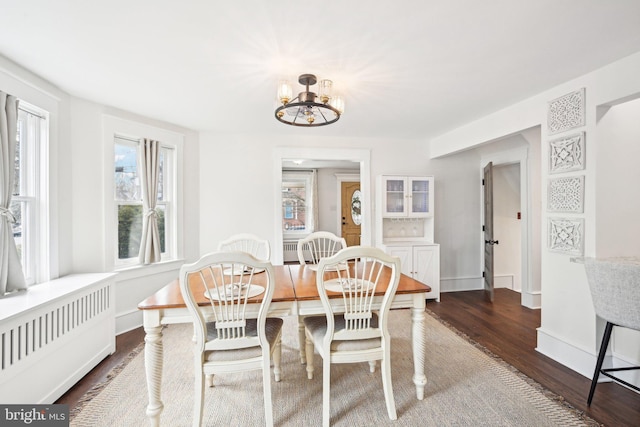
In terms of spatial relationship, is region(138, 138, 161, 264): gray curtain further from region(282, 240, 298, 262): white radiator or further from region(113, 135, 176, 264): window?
region(282, 240, 298, 262): white radiator

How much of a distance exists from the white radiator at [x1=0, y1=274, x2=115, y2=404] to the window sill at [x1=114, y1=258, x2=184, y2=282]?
Result: 422 millimetres

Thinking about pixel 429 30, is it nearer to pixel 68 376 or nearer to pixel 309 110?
pixel 309 110

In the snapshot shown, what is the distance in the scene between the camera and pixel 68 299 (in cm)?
213

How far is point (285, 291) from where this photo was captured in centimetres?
192

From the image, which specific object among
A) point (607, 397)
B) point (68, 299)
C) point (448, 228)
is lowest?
point (607, 397)

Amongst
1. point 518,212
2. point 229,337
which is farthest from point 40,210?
point 518,212

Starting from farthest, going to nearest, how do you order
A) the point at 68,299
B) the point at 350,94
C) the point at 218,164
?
the point at 218,164, the point at 350,94, the point at 68,299

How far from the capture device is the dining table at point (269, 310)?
1.67 metres

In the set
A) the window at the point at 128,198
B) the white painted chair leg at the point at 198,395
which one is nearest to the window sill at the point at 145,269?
the window at the point at 128,198

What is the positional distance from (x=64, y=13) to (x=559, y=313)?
406 centimetres

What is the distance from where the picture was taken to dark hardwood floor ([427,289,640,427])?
6.15 feet

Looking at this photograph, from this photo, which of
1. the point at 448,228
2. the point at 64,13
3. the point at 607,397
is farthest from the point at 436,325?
the point at 64,13

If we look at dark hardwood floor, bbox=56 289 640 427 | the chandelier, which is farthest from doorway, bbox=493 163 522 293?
the chandelier

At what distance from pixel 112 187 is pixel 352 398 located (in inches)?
120
